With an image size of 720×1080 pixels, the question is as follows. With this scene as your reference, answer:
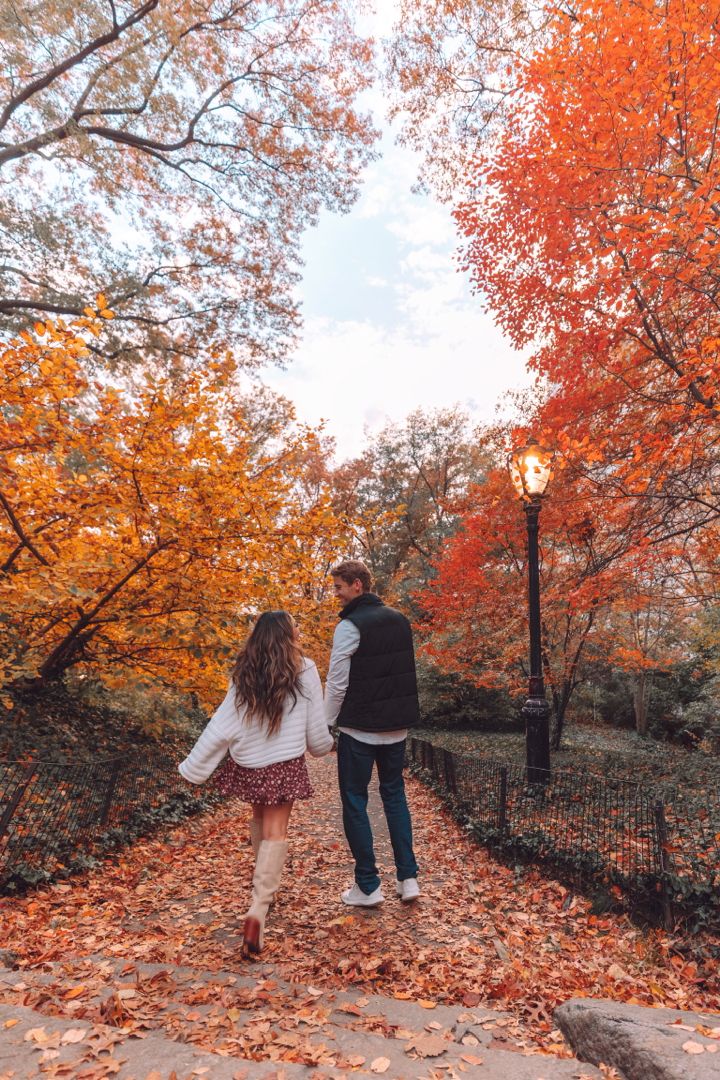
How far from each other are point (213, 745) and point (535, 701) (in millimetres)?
3991

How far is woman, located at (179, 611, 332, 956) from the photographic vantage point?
10.3 ft

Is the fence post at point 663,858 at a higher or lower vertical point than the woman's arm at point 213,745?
lower

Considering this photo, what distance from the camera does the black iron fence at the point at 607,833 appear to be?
3660 mm

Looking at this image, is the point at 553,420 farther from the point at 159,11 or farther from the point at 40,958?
the point at 159,11

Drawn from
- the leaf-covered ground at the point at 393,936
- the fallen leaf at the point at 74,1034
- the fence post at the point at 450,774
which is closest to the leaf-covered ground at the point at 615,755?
the fence post at the point at 450,774

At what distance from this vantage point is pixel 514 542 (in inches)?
445

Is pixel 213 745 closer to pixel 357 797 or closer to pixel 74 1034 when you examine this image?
pixel 357 797

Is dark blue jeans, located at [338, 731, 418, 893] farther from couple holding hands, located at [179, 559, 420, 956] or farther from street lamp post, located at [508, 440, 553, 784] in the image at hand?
street lamp post, located at [508, 440, 553, 784]

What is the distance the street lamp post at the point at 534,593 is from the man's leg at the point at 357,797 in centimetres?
272

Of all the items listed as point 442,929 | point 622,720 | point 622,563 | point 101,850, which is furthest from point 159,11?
point 622,720

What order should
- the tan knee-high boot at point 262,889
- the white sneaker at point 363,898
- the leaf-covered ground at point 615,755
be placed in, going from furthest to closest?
the leaf-covered ground at point 615,755 < the white sneaker at point 363,898 < the tan knee-high boot at point 262,889

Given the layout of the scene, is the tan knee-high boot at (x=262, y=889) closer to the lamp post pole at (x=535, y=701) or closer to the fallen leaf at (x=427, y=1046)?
the fallen leaf at (x=427, y=1046)

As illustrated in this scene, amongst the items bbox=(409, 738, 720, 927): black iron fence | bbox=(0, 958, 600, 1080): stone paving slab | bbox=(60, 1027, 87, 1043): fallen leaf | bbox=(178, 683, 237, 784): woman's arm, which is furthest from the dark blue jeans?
bbox=(60, 1027, 87, 1043): fallen leaf

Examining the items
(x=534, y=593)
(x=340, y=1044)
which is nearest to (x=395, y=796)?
(x=340, y=1044)
